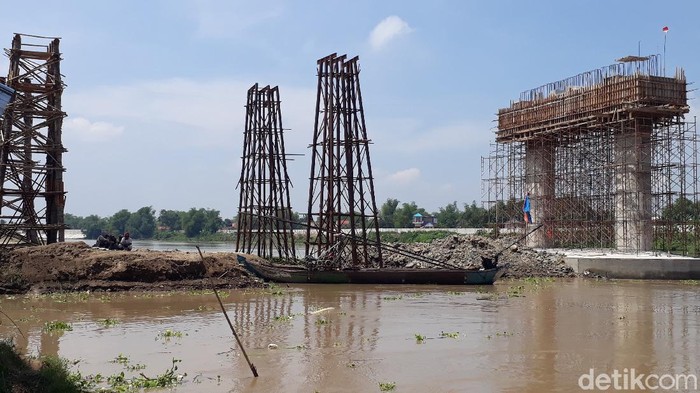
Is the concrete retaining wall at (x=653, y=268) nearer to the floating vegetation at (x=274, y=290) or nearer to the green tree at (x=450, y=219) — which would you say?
the floating vegetation at (x=274, y=290)

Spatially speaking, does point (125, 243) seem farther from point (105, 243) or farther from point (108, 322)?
point (108, 322)

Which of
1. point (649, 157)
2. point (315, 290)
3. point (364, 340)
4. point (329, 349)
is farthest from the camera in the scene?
point (649, 157)

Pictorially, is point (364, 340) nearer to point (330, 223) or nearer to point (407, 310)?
point (407, 310)

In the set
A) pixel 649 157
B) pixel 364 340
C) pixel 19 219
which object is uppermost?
pixel 649 157

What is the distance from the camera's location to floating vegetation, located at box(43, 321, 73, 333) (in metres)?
15.3

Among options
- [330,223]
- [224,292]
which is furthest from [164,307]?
[330,223]

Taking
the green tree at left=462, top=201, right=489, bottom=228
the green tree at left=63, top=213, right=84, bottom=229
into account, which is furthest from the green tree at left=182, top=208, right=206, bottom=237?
the green tree at left=462, top=201, right=489, bottom=228

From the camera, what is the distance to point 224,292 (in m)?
24.3

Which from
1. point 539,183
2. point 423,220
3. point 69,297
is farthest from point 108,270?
point 423,220

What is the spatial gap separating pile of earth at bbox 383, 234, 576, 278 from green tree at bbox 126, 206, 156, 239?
7690 centimetres

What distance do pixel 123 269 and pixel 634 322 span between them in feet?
55.0

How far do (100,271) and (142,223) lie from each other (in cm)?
9062

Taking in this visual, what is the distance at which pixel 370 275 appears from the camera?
93.4 feet

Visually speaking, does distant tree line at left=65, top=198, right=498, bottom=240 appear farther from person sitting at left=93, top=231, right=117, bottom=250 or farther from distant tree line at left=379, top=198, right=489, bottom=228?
person sitting at left=93, top=231, right=117, bottom=250
